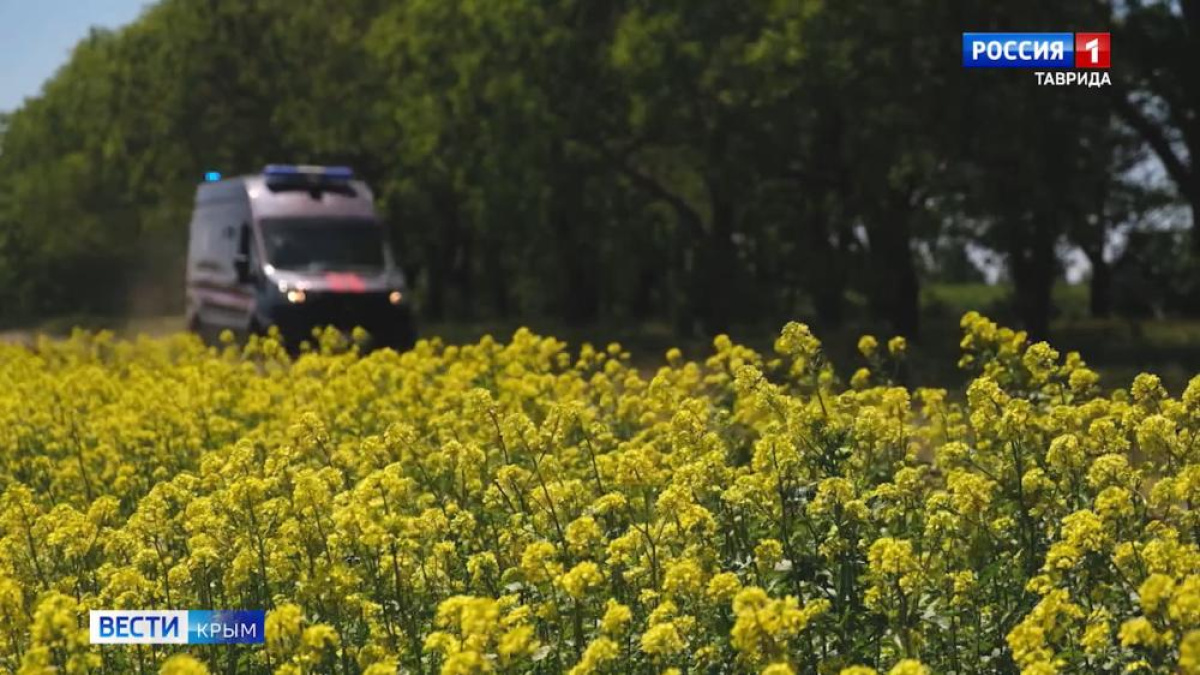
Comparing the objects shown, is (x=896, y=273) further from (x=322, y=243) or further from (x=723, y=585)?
(x=723, y=585)

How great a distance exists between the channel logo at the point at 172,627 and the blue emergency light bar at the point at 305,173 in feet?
68.2

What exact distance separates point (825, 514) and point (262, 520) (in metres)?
2.60

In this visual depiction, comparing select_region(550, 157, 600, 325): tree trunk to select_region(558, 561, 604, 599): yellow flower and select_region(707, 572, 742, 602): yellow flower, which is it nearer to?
select_region(707, 572, 742, 602): yellow flower

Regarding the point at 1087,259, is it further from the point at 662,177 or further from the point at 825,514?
the point at 825,514

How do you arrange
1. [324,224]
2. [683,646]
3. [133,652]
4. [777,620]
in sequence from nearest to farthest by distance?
1. [777,620]
2. [683,646]
3. [133,652]
4. [324,224]

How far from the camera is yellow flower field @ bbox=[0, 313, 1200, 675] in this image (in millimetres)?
6090

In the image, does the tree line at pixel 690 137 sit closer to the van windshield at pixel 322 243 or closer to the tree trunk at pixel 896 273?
the tree trunk at pixel 896 273

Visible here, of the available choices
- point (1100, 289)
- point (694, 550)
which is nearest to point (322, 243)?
point (694, 550)

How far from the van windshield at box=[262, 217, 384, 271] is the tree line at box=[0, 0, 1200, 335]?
6.14m

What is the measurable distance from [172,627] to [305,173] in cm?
2162

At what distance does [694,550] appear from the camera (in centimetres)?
717

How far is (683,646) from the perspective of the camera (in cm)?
604

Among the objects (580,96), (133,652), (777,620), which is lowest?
(133,652)

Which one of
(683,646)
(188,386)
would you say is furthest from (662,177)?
(683,646)
